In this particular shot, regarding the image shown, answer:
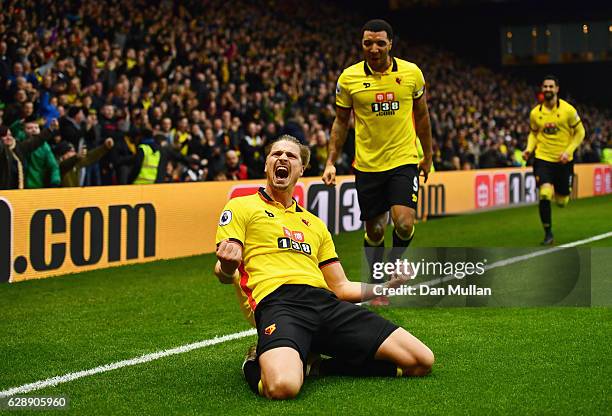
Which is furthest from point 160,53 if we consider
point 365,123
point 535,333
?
point 535,333

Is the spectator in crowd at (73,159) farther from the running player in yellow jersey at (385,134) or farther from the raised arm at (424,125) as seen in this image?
the raised arm at (424,125)

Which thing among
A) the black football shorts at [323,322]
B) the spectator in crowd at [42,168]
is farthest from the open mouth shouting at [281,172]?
the spectator in crowd at [42,168]

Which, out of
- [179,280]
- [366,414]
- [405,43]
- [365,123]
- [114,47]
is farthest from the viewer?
[405,43]

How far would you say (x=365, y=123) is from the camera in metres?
8.22

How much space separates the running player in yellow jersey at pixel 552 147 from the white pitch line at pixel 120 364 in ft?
23.4

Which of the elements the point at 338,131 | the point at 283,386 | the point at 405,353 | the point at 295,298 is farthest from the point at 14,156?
the point at 283,386

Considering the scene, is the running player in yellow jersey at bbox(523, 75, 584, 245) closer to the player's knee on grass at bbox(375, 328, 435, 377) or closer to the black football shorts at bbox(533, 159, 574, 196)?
the black football shorts at bbox(533, 159, 574, 196)

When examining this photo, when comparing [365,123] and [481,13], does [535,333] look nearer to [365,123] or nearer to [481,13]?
[365,123]

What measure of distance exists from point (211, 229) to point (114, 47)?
6025mm

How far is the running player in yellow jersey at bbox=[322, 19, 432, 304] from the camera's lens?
317 inches

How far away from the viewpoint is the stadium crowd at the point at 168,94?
13.5 m

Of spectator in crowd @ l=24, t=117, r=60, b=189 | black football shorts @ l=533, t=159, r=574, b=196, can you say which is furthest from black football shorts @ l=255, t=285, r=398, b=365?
black football shorts @ l=533, t=159, r=574, b=196

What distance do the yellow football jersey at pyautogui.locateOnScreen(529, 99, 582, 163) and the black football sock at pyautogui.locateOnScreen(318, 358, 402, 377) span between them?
8.49 meters

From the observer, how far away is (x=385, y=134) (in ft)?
26.8
